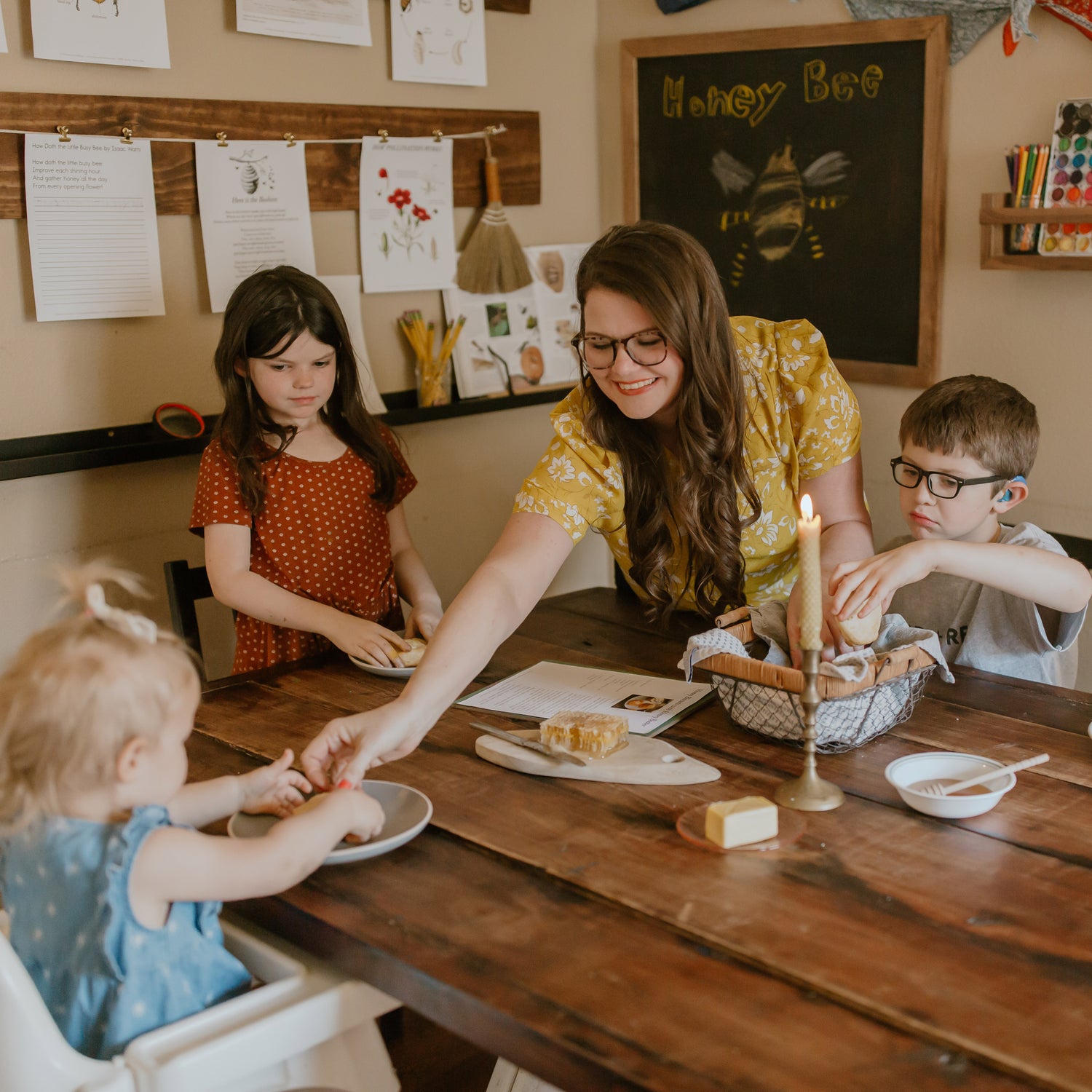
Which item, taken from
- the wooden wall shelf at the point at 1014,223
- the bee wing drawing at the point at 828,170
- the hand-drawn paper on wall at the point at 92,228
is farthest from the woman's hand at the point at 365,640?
the bee wing drawing at the point at 828,170

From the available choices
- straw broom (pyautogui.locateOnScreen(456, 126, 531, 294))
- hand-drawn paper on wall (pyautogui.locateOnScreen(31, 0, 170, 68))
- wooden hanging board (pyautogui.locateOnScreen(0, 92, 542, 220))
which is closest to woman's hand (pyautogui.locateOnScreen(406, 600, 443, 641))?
wooden hanging board (pyautogui.locateOnScreen(0, 92, 542, 220))

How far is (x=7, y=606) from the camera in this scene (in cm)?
238

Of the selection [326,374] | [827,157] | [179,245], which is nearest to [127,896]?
[326,374]

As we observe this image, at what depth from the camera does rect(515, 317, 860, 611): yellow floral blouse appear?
1920 millimetres

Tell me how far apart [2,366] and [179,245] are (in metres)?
0.44

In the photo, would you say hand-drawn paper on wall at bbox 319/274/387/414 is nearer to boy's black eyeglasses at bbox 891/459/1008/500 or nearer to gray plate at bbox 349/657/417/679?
gray plate at bbox 349/657/417/679

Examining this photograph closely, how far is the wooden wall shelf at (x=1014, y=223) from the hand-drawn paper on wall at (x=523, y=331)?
0.98 m

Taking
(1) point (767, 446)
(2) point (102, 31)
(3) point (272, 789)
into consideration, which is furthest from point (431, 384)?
(3) point (272, 789)

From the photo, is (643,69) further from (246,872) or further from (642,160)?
(246,872)

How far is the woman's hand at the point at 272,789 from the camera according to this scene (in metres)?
1.39

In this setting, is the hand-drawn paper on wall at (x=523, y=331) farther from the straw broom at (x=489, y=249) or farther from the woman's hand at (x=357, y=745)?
the woman's hand at (x=357, y=745)

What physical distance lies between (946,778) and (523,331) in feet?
6.45

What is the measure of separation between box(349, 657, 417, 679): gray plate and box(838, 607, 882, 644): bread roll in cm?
65

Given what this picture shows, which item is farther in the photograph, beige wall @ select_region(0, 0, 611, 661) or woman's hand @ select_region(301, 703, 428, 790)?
beige wall @ select_region(0, 0, 611, 661)
